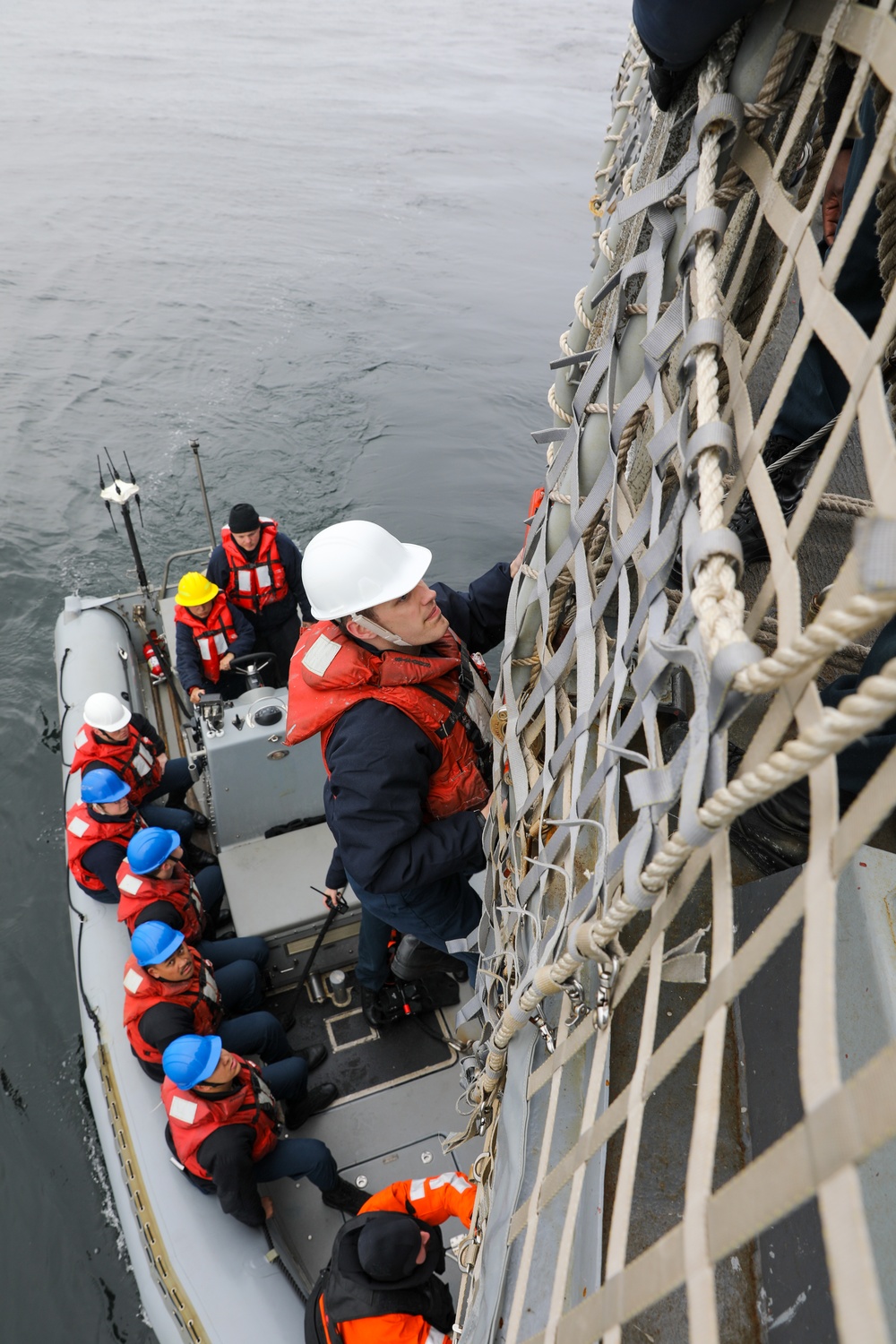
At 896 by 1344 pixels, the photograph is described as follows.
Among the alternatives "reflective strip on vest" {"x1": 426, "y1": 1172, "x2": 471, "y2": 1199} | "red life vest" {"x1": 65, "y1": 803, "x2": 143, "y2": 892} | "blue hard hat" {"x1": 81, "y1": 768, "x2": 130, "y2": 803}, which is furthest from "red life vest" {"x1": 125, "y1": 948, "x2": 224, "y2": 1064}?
"reflective strip on vest" {"x1": 426, "y1": 1172, "x2": 471, "y2": 1199}

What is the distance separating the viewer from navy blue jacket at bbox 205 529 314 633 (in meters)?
6.01

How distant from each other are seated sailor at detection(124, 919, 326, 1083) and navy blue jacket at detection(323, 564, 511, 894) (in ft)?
4.80

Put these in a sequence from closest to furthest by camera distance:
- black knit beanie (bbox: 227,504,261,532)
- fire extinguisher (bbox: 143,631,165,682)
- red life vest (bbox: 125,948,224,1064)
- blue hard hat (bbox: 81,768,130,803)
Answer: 1. red life vest (bbox: 125,948,224,1064)
2. blue hard hat (bbox: 81,768,130,803)
3. black knit beanie (bbox: 227,504,261,532)
4. fire extinguisher (bbox: 143,631,165,682)

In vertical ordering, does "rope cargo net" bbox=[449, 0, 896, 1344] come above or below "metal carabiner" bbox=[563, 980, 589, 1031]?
above

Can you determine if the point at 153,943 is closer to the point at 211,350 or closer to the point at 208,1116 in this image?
the point at 208,1116

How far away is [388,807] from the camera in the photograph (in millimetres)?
2326

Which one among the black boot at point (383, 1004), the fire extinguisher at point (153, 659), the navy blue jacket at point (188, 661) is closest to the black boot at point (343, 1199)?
the black boot at point (383, 1004)

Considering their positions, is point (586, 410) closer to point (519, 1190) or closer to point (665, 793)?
point (665, 793)

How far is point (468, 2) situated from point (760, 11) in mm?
61975

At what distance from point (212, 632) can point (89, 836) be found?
6.21 ft

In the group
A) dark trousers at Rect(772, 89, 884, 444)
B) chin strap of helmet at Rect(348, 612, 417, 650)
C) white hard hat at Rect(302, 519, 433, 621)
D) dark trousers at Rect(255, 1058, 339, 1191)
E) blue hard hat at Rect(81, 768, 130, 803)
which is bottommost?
dark trousers at Rect(255, 1058, 339, 1191)

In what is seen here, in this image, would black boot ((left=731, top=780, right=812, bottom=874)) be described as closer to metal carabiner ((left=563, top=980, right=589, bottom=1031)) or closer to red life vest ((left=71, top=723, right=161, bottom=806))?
metal carabiner ((left=563, top=980, right=589, bottom=1031))

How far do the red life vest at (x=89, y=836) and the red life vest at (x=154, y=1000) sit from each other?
89 centimetres

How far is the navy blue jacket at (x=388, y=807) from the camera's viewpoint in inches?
91.0
